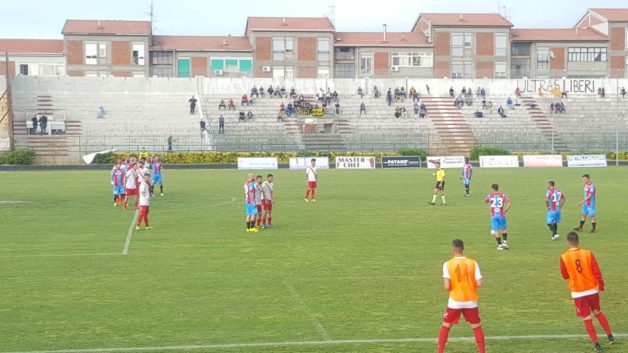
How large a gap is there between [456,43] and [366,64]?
11.1 meters

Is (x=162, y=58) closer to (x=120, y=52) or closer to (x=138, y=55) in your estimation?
(x=138, y=55)

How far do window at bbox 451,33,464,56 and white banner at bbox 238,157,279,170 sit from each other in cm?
4483

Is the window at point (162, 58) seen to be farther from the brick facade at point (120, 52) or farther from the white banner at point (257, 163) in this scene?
the white banner at point (257, 163)

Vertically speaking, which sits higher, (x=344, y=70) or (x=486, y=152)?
(x=344, y=70)

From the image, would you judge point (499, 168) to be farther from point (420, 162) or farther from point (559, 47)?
point (559, 47)

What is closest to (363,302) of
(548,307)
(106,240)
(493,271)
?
(548,307)

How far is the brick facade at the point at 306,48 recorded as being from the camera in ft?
340

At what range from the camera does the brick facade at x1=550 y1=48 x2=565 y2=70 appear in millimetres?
106875

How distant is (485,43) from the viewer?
345ft

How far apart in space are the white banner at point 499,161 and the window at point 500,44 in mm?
38895

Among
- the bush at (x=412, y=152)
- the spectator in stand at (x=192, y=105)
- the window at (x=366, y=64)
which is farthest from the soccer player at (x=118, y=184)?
the window at (x=366, y=64)

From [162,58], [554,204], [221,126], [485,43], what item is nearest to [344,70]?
[485,43]

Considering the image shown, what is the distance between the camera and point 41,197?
39531 millimetres

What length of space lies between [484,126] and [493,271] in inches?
2503
